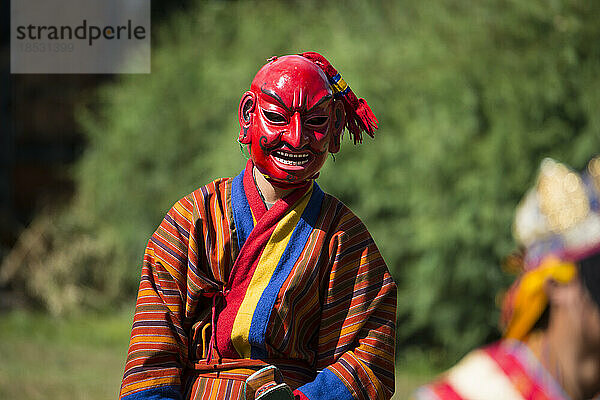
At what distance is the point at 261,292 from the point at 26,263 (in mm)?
5418

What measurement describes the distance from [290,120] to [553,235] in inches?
32.2

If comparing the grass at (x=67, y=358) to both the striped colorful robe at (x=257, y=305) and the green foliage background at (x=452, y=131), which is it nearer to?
the green foliage background at (x=452, y=131)

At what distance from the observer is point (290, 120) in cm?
218

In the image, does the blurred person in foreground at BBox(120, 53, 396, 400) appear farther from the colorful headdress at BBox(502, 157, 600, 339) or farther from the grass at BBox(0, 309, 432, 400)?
the grass at BBox(0, 309, 432, 400)

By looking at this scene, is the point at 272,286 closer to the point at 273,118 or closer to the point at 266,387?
the point at 266,387

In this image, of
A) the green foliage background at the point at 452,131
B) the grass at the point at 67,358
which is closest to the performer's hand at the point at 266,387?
the grass at the point at 67,358

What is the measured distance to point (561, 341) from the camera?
1.60m

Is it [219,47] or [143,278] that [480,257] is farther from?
[143,278]

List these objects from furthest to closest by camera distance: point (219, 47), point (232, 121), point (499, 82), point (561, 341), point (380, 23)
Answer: point (219, 47) → point (232, 121) → point (380, 23) → point (499, 82) → point (561, 341)

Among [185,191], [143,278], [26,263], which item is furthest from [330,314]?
[26,263]

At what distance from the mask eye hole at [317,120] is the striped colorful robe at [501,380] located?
0.82 m

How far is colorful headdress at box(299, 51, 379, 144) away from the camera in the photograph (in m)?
2.30

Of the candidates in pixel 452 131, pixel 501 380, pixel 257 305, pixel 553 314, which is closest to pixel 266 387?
pixel 257 305

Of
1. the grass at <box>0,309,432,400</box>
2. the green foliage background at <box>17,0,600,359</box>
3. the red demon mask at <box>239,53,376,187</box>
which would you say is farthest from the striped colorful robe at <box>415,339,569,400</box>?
the green foliage background at <box>17,0,600,359</box>
